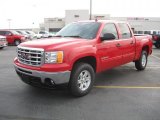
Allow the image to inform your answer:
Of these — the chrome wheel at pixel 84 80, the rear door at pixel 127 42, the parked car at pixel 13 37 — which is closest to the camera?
the chrome wheel at pixel 84 80

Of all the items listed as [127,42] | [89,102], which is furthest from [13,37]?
[89,102]

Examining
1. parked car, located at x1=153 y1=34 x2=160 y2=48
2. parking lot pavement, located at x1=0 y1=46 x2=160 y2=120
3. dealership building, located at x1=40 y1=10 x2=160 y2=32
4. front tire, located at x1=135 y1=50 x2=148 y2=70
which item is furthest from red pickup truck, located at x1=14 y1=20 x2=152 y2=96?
dealership building, located at x1=40 y1=10 x2=160 y2=32

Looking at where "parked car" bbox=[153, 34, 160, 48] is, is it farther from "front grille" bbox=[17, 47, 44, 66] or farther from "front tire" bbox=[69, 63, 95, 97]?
"front grille" bbox=[17, 47, 44, 66]

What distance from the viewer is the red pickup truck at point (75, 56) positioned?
18.3 feet

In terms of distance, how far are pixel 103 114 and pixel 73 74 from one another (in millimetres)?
1309

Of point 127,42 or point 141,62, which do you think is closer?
point 127,42

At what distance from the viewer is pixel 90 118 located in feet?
15.9

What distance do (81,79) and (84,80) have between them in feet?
0.44

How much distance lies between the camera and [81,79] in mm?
6211

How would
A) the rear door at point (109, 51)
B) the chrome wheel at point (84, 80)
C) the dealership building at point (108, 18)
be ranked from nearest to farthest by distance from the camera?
1. the chrome wheel at point (84, 80)
2. the rear door at point (109, 51)
3. the dealership building at point (108, 18)

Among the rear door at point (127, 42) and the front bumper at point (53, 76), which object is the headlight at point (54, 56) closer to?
the front bumper at point (53, 76)

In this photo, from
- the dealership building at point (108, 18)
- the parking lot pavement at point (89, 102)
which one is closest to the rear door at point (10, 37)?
the parking lot pavement at point (89, 102)

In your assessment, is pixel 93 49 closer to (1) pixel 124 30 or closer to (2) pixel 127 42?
(2) pixel 127 42

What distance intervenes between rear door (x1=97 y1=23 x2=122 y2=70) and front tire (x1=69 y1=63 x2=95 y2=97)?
2.02 feet
